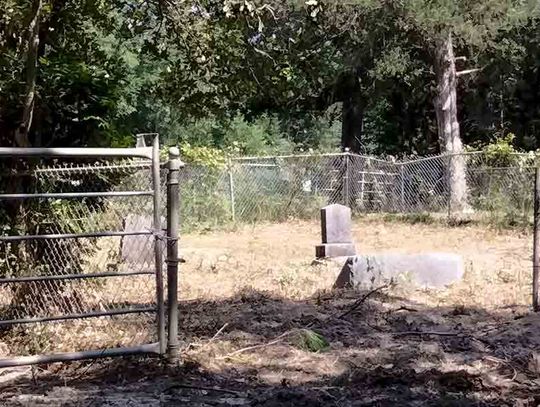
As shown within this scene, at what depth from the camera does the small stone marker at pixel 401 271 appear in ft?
28.1

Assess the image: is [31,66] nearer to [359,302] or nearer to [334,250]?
[359,302]

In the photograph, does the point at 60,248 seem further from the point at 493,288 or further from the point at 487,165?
the point at 487,165

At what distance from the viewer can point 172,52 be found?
335 inches

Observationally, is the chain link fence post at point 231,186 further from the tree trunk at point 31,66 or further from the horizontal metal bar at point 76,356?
the horizontal metal bar at point 76,356

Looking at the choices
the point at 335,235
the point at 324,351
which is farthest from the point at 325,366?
the point at 335,235

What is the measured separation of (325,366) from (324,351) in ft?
1.41

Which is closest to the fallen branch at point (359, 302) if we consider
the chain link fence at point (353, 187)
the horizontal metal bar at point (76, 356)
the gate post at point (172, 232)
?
the gate post at point (172, 232)

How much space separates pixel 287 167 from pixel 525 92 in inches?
467

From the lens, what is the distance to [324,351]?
227 inches

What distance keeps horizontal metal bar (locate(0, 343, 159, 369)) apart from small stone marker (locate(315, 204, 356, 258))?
22.3 feet

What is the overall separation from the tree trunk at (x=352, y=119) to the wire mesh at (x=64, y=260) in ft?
67.9

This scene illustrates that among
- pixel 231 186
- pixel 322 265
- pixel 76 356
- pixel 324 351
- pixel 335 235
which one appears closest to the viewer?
pixel 76 356

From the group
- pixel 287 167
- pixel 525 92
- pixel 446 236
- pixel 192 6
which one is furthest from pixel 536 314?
pixel 525 92

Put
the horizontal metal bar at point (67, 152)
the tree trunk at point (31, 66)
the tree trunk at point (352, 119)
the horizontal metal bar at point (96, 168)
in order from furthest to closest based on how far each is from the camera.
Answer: the tree trunk at point (352, 119), the tree trunk at point (31, 66), the horizontal metal bar at point (96, 168), the horizontal metal bar at point (67, 152)
